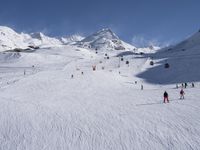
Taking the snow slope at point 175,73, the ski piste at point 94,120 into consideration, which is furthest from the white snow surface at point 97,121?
the snow slope at point 175,73

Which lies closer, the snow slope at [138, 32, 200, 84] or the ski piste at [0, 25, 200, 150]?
the ski piste at [0, 25, 200, 150]

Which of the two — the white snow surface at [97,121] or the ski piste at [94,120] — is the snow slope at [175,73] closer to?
the ski piste at [94,120]

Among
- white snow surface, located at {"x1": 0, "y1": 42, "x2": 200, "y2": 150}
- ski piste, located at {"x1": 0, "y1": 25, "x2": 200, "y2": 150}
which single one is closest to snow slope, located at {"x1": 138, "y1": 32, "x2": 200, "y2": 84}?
ski piste, located at {"x1": 0, "y1": 25, "x2": 200, "y2": 150}

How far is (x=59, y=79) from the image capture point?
5781 centimetres

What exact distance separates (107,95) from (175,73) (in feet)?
104

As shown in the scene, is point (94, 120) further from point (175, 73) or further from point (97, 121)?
point (175, 73)

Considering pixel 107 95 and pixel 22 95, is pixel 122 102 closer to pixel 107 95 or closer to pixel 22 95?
pixel 107 95

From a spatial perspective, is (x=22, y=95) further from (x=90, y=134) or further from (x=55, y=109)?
(x=90, y=134)

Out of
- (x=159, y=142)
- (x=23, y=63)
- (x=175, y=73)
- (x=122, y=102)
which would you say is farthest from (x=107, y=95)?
(x=23, y=63)

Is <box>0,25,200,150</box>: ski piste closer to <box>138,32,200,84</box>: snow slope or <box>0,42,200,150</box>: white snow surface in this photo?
<box>0,42,200,150</box>: white snow surface

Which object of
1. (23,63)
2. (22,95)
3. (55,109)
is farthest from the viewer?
(23,63)

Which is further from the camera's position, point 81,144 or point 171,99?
point 171,99

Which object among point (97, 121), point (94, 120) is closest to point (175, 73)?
point (94, 120)

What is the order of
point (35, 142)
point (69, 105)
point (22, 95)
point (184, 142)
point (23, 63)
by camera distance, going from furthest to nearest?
point (23, 63), point (22, 95), point (69, 105), point (35, 142), point (184, 142)
